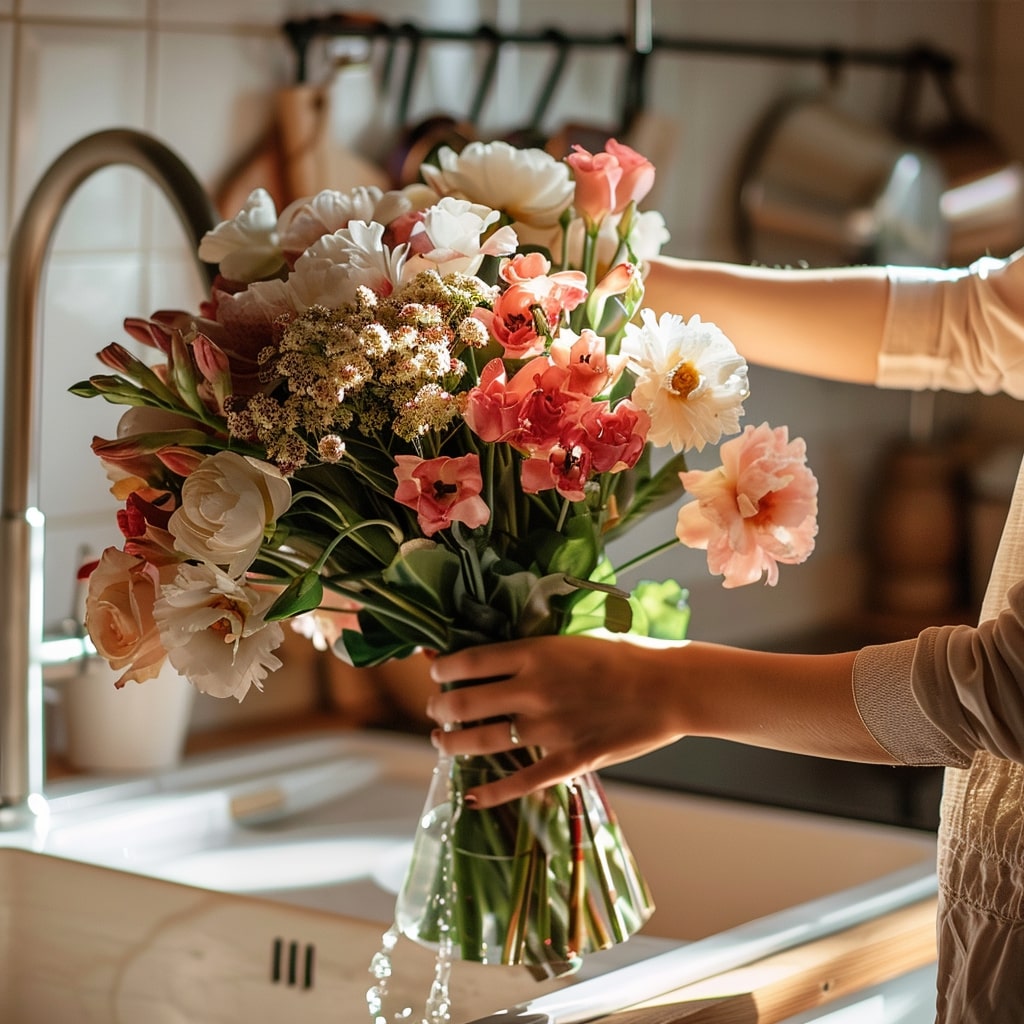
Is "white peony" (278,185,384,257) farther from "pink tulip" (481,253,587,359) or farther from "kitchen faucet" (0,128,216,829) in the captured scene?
"kitchen faucet" (0,128,216,829)

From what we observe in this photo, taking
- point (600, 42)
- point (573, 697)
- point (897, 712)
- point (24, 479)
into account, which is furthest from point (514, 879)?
point (600, 42)

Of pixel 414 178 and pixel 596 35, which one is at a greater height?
pixel 596 35

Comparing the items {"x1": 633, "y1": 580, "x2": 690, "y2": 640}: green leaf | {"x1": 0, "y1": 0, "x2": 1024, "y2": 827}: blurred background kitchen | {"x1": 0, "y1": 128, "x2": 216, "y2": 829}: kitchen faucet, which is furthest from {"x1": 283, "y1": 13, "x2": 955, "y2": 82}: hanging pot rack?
{"x1": 633, "y1": 580, "x2": 690, "y2": 640}: green leaf

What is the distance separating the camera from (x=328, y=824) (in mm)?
1177

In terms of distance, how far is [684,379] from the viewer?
26.7 inches

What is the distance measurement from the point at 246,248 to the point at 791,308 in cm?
32

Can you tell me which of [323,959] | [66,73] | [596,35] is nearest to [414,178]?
[66,73]

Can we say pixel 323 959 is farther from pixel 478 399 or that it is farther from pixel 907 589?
pixel 907 589

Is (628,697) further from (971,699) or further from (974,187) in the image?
(974,187)

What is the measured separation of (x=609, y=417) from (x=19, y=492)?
19.6 inches

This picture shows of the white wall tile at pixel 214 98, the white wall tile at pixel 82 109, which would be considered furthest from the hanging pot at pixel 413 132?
the white wall tile at pixel 82 109

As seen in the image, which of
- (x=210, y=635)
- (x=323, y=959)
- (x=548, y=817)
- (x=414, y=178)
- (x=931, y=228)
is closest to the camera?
(x=210, y=635)

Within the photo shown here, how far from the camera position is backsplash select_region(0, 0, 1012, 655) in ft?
3.93

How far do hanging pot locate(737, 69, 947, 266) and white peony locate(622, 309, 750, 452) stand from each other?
127cm
